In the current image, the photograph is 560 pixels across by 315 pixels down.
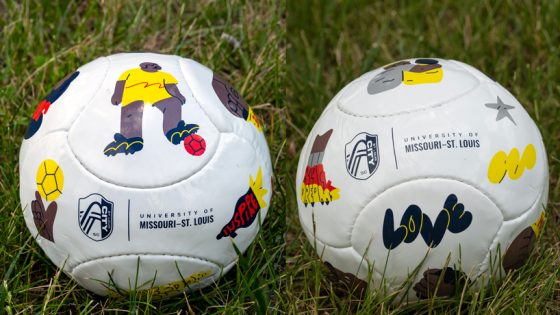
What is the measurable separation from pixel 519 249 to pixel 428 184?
459 mm

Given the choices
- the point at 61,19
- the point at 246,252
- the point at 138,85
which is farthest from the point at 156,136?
the point at 61,19

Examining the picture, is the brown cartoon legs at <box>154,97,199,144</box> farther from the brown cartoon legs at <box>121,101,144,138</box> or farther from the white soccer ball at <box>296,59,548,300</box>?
the white soccer ball at <box>296,59,548,300</box>

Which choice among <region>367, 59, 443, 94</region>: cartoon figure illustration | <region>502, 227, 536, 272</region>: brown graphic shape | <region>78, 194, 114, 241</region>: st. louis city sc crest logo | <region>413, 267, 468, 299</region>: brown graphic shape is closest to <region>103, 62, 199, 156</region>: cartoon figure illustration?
<region>78, 194, 114, 241</region>: st. louis city sc crest logo

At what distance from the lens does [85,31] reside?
3.86 m

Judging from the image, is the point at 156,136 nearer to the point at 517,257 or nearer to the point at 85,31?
the point at 517,257

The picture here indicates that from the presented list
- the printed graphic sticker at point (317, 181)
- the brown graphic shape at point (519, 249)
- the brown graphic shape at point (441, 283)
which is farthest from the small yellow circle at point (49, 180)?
the brown graphic shape at point (519, 249)

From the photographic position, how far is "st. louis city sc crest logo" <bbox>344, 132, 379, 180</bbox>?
2.45 metres

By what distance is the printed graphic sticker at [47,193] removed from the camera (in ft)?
8.02

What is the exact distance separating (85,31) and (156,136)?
5.55 ft

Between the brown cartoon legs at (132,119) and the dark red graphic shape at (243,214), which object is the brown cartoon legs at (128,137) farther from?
the dark red graphic shape at (243,214)

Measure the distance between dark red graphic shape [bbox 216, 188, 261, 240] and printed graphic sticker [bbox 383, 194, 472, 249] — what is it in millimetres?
491

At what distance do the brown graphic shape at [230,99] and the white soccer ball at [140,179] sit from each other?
10 millimetres

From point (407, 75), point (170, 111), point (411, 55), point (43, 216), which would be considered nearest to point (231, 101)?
point (170, 111)

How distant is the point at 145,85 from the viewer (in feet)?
8.28
